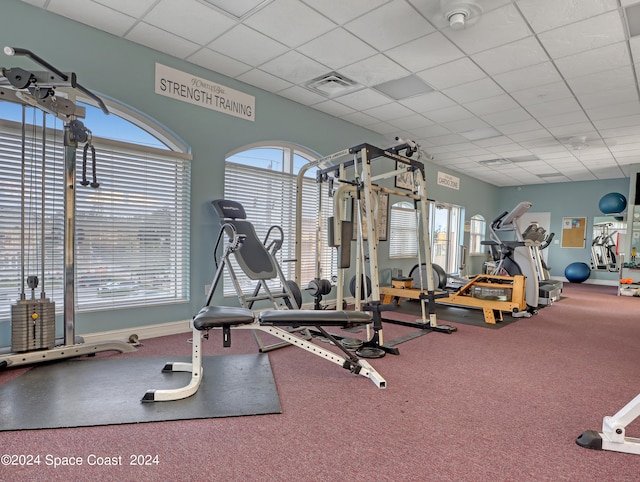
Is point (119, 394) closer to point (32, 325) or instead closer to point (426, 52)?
point (32, 325)

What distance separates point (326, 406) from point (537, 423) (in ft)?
3.89

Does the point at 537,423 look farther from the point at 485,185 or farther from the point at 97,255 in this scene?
the point at 485,185

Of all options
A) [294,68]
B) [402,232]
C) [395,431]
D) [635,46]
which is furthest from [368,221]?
[402,232]

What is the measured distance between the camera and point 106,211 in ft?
10.9

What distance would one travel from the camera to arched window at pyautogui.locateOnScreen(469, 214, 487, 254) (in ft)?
32.2

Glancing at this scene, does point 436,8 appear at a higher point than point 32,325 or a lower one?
higher

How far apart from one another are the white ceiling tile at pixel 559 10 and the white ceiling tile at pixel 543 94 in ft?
4.32

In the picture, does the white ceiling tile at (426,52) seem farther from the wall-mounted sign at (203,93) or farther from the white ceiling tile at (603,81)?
the wall-mounted sign at (203,93)

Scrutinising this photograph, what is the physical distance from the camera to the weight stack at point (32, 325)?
2570 millimetres

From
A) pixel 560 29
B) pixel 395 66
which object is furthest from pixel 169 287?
pixel 560 29

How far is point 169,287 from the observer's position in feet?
12.4

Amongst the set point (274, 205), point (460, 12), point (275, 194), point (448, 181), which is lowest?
point (274, 205)

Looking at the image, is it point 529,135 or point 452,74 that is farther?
point 529,135

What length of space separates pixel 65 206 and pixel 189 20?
1.83m
